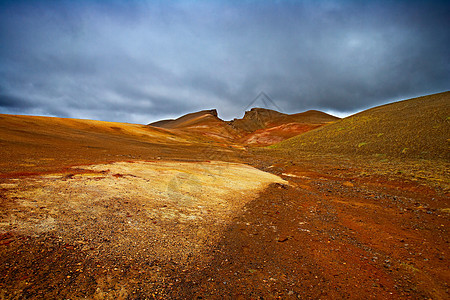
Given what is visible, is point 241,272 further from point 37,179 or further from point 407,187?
point 407,187

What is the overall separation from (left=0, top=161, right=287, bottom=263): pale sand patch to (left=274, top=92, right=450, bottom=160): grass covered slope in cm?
3139

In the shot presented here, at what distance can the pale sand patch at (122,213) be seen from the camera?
19.5ft

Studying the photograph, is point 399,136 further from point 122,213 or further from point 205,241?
point 122,213

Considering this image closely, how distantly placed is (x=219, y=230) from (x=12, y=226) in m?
6.61

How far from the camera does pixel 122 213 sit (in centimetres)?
791

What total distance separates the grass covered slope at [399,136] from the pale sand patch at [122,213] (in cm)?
3139

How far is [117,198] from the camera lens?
9.29 metres

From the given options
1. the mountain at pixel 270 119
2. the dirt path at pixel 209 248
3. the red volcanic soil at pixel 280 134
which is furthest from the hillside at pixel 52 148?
the mountain at pixel 270 119

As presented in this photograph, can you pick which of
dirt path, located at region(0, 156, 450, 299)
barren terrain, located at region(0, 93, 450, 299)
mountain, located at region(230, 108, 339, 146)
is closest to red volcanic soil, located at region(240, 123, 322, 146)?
mountain, located at region(230, 108, 339, 146)

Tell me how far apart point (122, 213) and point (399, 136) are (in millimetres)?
46026

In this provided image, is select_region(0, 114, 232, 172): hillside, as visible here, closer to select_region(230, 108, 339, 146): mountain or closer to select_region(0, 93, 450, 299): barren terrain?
select_region(0, 93, 450, 299): barren terrain

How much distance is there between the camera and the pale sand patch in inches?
233

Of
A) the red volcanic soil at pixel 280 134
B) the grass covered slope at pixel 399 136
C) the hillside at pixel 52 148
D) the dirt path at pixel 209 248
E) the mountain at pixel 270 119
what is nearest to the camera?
the dirt path at pixel 209 248

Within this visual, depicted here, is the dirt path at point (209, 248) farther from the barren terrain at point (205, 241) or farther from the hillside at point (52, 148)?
the hillside at point (52, 148)
